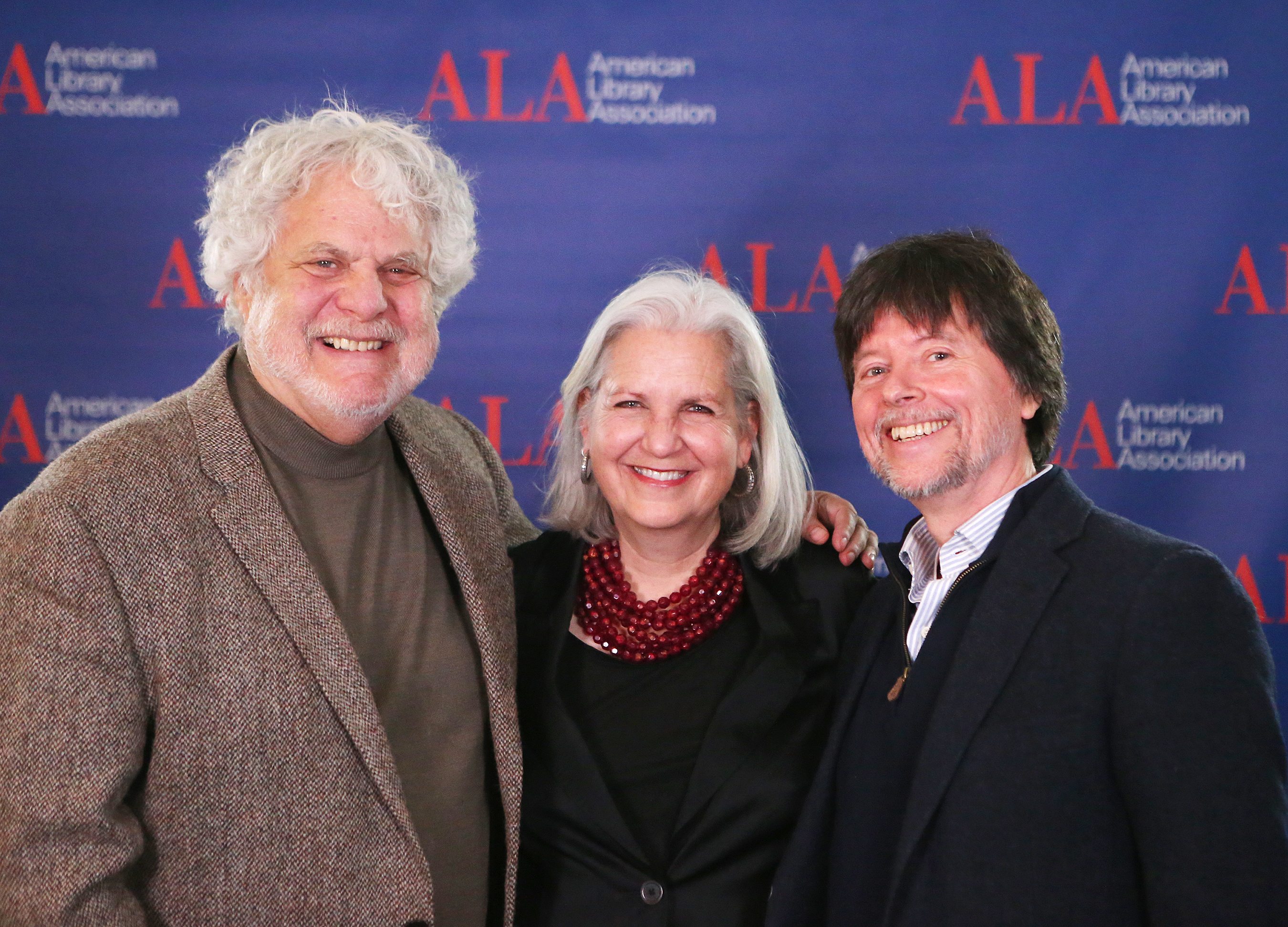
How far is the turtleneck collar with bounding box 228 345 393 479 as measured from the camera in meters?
1.74

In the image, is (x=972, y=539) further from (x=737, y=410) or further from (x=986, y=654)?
(x=737, y=410)

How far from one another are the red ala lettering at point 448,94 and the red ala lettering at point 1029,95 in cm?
152

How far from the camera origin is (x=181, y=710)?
4.77 ft

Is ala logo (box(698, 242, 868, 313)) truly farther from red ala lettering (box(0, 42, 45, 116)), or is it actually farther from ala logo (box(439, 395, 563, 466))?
red ala lettering (box(0, 42, 45, 116))

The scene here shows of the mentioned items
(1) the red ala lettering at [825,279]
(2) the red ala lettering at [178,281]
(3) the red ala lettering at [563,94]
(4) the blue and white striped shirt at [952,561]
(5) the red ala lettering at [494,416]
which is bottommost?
(4) the blue and white striped shirt at [952,561]

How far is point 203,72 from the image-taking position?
2.91 metres

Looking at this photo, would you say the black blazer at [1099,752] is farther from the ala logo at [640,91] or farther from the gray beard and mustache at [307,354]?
the ala logo at [640,91]

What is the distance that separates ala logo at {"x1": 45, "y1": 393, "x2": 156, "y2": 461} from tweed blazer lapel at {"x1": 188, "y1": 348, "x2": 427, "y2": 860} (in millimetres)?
1556

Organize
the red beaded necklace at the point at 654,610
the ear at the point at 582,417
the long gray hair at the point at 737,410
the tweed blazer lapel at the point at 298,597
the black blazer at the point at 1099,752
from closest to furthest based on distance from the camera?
the black blazer at the point at 1099,752 < the tweed blazer lapel at the point at 298,597 < the red beaded necklace at the point at 654,610 < the long gray hair at the point at 737,410 < the ear at the point at 582,417

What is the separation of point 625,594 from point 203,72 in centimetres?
199

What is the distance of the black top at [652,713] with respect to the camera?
1821 millimetres

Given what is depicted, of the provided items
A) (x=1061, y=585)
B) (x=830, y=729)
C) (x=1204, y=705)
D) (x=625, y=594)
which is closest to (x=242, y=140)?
(x=625, y=594)

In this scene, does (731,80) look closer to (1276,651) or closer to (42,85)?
(42,85)

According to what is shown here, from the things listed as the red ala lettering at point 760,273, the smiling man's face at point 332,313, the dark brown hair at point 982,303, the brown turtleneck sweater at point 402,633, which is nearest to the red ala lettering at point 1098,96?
the red ala lettering at point 760,273
